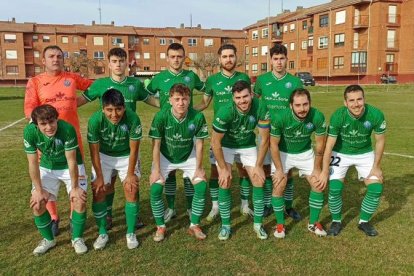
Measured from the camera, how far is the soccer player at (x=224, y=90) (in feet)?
18.7

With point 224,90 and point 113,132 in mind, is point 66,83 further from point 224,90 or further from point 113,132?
point 224,90

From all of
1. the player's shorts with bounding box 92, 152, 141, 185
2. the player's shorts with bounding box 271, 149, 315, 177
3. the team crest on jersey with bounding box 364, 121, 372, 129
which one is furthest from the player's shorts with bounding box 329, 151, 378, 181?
the player's shorts with bounding box 92, 152, 141, 185

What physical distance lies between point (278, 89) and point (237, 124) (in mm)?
1035

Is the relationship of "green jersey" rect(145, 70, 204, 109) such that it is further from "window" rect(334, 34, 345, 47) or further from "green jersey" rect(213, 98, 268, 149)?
"window" rect(334, 34, 345, 47)

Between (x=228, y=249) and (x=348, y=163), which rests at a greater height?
(x=348, y=163)

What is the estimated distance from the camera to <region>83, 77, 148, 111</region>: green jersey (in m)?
5.43

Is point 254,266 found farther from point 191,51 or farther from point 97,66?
point 191,51

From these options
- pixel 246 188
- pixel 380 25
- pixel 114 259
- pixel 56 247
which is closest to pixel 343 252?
pixel 246 188

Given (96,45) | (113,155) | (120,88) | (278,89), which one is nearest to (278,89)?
(278,89)

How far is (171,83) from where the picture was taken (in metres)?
5.78

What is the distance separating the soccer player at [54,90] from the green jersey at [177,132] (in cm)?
121

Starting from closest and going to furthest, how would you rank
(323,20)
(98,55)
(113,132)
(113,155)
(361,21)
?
(113,132) → (113,155) → (361,21) → (323,20) → (98,55)

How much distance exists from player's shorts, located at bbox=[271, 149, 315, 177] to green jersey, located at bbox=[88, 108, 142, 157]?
201 cm

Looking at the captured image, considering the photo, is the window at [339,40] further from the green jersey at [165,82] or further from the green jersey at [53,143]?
the green jersey at [53,143]
